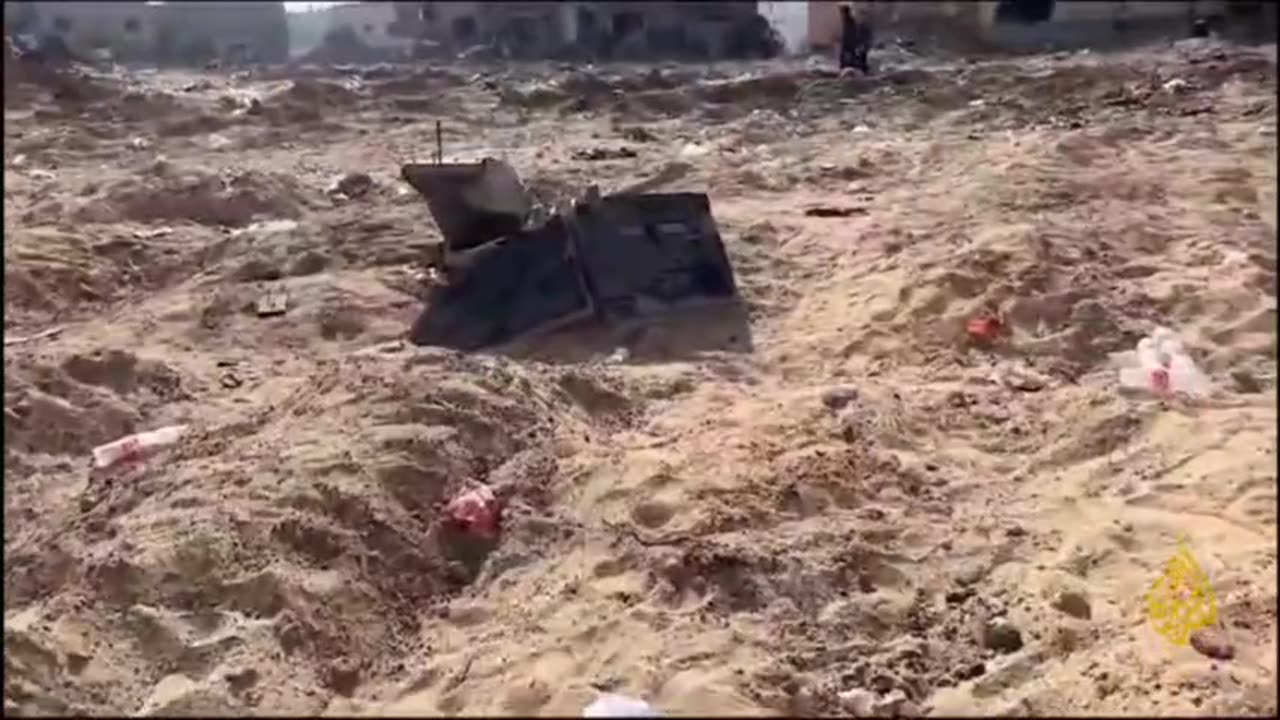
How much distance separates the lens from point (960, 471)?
4102 mm

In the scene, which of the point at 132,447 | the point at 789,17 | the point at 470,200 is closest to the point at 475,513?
the point at 132,447

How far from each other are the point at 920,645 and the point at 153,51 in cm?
3006

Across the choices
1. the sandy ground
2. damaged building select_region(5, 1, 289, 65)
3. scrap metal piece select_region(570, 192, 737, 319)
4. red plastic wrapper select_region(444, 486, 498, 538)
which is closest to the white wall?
damaged building select_region(5, 1, 289, 65)

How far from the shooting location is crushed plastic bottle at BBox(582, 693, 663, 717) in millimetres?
2432

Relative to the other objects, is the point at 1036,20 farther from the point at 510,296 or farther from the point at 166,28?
the point at 166,28

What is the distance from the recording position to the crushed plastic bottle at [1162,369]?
4.60 metres

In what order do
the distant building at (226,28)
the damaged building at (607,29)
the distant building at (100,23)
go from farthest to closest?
the distant building at (226,28) < the distant building at (100,23) < the damaged building at (607,29)

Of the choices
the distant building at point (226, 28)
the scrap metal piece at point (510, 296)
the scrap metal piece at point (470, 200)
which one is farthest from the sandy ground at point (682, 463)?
the distant building at point (226, 28)

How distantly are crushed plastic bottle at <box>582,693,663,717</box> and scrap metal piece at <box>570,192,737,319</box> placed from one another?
3.19 metres

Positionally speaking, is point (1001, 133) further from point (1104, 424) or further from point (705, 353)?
point (1104, 424)

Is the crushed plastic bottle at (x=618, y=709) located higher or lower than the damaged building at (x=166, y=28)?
lower

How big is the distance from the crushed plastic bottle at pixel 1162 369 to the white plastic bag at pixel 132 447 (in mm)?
3097

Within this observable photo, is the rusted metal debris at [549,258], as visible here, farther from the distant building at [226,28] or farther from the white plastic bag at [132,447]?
the distant building at [226,28]

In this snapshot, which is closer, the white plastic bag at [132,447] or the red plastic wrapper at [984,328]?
A: the white plastic bag at [132,447]
